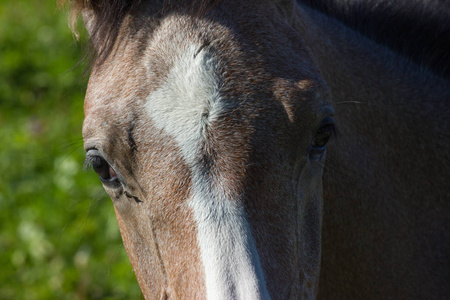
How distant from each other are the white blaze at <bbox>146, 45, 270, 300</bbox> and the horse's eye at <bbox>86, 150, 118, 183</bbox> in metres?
0.35

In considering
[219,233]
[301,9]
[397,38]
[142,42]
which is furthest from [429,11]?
[219,233]

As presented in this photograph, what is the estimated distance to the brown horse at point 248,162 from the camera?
209 centimetres

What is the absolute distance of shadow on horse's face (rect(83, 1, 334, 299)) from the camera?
6.76ft

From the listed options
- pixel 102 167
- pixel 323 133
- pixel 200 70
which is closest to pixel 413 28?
pixel 323 133

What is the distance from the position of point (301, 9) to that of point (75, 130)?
4.45 metres

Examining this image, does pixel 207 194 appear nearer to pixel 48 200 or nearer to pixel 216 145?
pixel 216 145

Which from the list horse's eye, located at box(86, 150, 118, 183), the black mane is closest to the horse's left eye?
horse's eye, located at box(86, 150, 118, 183)

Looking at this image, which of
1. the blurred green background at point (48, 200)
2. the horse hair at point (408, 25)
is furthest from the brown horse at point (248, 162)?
the blurred green background at point (48, 200)

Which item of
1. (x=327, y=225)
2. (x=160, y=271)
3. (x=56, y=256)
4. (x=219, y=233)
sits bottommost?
(x=56, y=256)

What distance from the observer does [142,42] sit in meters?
2.34

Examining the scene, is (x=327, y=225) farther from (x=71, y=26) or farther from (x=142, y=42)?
(x=71, y=26)

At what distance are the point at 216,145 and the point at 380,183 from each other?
1.08 m

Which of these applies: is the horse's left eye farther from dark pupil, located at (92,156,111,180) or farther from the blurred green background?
the blurred green background

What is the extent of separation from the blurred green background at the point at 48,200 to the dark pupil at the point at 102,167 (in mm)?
1304
